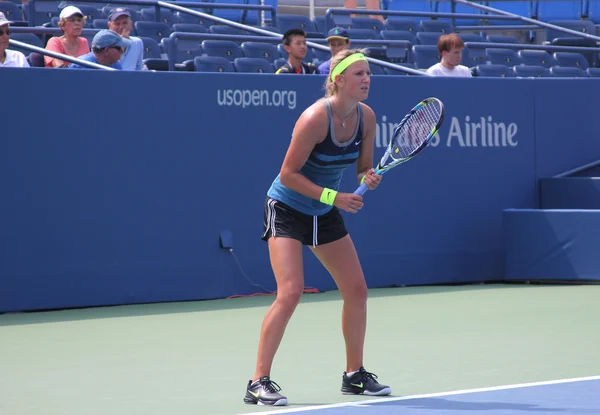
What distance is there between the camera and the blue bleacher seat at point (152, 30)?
13.1 metres

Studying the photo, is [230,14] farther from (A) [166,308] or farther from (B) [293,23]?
(A) [166,308]

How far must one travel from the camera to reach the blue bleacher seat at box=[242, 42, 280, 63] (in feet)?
41.7

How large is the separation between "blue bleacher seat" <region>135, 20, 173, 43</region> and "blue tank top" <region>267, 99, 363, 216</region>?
7713 mm

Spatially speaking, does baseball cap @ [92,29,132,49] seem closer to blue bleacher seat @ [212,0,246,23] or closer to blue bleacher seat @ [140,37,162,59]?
blue bleacher seat @ [140,37,162,59]

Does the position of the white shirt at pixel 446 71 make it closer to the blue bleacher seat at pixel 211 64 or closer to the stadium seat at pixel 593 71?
the blue bleacher seat at pixel 211 64

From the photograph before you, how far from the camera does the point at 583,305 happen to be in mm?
9352

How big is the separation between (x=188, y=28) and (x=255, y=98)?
12.0 ft

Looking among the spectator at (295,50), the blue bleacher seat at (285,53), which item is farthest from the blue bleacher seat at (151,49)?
the spectator at (295,50)

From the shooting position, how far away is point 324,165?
5.66 metres

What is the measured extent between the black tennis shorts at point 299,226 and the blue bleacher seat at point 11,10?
817 cm

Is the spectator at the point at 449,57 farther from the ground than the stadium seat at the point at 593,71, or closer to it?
farther from the ground

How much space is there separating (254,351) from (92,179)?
107 inches

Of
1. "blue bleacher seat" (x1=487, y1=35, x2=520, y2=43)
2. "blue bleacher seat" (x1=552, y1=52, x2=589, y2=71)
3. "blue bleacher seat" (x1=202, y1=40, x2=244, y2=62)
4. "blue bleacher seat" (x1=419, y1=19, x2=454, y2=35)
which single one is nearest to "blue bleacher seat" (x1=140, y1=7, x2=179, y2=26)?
"blue bleacher seat" (x1=202, y1=40, x2=244, y2=62)

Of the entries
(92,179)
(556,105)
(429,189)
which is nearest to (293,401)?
(92,179)
